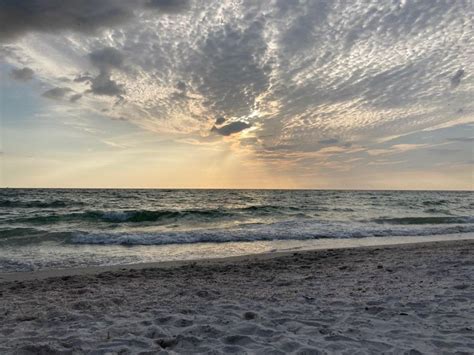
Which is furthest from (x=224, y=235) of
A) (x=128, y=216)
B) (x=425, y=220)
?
(x=425, y=220)

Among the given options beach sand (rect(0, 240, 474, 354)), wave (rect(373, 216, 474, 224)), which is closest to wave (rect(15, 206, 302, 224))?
wave (rect(373, 216, 474, 224))

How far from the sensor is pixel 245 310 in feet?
19.3

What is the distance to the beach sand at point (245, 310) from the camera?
451 centimetres

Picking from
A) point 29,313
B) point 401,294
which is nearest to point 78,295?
point 29,313

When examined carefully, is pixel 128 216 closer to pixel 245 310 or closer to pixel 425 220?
pixel 425 220

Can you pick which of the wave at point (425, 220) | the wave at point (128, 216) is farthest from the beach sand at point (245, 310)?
the wave at point (128, 216)

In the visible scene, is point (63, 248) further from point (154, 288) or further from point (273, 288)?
point (273, 288)

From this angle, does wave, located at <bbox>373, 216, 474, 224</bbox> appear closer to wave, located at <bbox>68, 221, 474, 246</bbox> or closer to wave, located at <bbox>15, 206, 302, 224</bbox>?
wave, located at <bbox>68, 221, 474, 246</bbox>

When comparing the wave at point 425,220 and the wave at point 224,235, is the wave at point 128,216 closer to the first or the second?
the wave at point 224,235

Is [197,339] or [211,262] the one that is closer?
[197,339]

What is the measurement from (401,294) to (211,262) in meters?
5.74

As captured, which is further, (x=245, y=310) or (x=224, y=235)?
(x=224, y=235)

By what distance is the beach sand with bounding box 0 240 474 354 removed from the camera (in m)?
4.51

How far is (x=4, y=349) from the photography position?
443 centimetres
